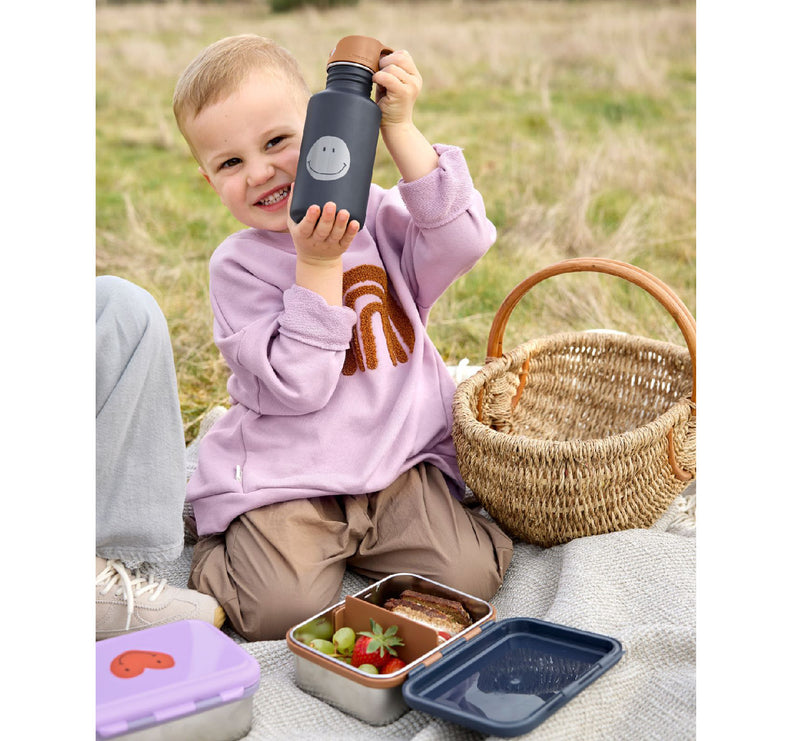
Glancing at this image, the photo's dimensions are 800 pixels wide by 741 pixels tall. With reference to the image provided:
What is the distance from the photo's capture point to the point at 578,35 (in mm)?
4098

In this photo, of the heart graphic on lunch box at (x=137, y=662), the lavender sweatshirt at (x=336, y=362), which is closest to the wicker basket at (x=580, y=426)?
the lavender sweatshirt at (x=336, y=362)

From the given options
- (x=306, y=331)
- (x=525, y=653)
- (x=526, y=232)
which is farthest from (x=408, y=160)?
(x=526, y=232)

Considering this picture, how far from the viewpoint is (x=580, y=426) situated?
1.70 m

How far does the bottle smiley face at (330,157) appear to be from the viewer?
1096 mm

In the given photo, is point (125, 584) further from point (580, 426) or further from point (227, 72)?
point (580, 426)

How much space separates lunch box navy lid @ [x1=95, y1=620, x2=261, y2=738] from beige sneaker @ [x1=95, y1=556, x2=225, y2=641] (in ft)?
0.49

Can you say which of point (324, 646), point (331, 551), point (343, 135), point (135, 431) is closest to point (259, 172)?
point (343, 135)

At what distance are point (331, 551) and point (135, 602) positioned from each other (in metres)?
0.28

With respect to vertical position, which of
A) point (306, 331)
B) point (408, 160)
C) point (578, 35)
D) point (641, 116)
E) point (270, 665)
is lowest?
point (270, 665)

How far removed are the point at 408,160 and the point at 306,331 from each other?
28cm

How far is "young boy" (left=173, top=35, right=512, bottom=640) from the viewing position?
128 centimetres

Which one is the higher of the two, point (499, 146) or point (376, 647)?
point (499, 146)

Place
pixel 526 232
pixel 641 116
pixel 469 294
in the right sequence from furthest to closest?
pixel 641 116
pixel 526 232
pixel 469 294
